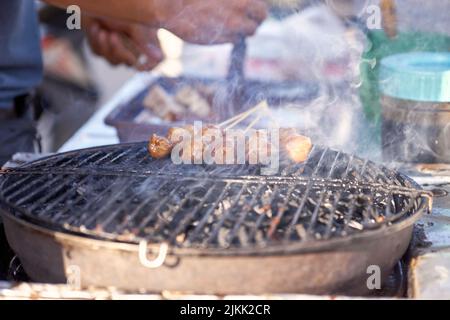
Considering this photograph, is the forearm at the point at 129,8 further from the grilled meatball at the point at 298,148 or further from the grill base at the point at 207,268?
the grill base at the point at 207,268

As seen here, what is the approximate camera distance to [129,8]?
12.1 feet

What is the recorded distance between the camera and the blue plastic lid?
3721 mm

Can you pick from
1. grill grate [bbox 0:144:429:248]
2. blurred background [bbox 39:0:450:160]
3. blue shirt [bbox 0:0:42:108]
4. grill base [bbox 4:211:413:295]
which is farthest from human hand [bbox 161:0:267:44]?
grill base [bbox 4:211:413:295]

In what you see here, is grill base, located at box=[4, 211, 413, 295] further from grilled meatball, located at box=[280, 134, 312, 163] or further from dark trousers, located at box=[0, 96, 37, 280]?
dark trousers, located at box=[0, 96, 37, 280]

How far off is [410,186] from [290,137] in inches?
27.0

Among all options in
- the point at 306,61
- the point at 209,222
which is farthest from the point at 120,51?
the point at 209,222

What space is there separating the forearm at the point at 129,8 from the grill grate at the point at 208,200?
1010 mm

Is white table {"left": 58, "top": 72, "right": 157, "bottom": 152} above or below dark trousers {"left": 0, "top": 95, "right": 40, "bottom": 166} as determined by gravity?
below

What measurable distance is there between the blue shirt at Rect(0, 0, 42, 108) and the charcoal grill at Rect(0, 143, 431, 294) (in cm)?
147

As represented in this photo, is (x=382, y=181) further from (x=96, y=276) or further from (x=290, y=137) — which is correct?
(x=96, y=276)

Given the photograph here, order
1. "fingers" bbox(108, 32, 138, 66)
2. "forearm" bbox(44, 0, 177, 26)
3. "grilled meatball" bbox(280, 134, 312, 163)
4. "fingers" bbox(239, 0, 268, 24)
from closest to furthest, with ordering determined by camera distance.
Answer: "grilled meatball" bbox(280, 134, 312, 163) → "forearm" bbox(44, 0, 177, 26) → "fingers" bbox(239, 0, 268, 24) → "fingers" bbox(108, 32, 138, 66)

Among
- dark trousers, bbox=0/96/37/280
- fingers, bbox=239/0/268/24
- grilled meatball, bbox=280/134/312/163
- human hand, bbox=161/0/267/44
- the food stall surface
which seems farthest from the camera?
dark trousers, bbox=0/96/37/280

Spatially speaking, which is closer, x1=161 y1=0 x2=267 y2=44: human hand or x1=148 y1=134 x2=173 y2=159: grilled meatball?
x1=148 y1=134 x2=173 y2=159: grilled meatball

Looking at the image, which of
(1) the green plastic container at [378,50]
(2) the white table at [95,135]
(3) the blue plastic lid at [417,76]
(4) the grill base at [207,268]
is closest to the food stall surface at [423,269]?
(4) the grill base at [207,268]
